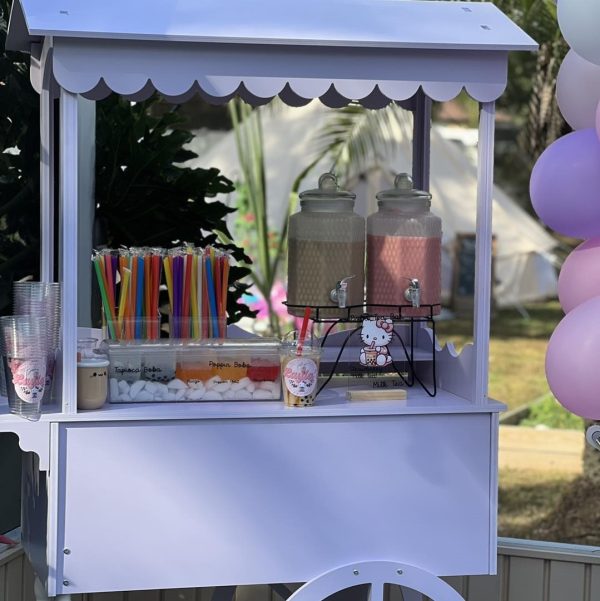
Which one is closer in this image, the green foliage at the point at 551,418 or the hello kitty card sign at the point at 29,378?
Result: the hello kitty card sign at the point at 29,378

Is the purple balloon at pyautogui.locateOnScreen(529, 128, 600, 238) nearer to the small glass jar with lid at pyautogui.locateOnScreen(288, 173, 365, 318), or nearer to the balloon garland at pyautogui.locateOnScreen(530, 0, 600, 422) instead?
the balloon garland at pyautogui.locateOnScreen(530, 0, 600, 422)

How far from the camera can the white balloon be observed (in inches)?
78.7

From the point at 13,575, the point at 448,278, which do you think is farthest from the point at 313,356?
the point at 448,278

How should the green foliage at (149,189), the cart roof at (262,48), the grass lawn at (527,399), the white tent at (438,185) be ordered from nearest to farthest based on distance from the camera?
the cart roof at (262,48)
the green foliage at (149,189)
the grass lawn at (527,399)
the white tent at (438,185)

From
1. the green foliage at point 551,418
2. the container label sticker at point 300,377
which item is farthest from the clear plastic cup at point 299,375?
the green foliage at point 551,418

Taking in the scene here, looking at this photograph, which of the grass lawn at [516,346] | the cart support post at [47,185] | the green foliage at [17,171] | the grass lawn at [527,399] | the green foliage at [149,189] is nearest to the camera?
the cart support post at [47,185]

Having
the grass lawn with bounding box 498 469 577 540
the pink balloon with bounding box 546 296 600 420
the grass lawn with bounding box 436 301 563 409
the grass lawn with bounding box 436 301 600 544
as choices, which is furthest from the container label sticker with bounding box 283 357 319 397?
the grass lawn with bounding box 436 301 563 409

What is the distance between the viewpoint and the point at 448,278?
11.3 m

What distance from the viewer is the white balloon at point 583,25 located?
2000mm

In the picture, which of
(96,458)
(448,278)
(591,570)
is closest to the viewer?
(96,458)

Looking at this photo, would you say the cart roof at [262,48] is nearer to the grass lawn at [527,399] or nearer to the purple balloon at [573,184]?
the purple balloon at [573,184]

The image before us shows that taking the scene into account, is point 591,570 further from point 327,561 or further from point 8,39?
point 8,39

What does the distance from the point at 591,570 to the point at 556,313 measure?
927cm

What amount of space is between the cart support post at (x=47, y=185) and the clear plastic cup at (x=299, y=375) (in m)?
0.67
